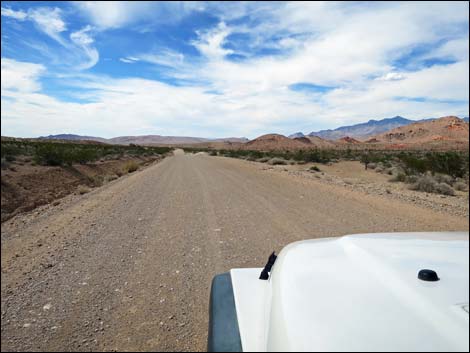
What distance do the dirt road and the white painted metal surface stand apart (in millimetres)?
1639

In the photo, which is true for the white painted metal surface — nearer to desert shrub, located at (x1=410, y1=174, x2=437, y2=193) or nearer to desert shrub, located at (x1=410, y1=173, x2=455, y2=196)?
desert shrub, located at (x1=410, y1=173, x2=455, y2=196)

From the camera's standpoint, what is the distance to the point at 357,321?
1385 millimetres

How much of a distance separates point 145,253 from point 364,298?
463cm

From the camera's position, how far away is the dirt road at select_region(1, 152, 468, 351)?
3160mm

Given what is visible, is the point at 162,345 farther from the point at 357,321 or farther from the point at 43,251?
the point at 43,251

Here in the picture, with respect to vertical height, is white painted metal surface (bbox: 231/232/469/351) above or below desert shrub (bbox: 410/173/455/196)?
above

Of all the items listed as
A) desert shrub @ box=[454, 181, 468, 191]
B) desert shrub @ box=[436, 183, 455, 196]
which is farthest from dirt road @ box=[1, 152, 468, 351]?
desert shrub @ box=[454, 181, 468, 191]

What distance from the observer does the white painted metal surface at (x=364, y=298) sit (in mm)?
1301

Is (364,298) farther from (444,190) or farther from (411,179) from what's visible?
(411,179)

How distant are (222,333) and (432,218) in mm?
7749

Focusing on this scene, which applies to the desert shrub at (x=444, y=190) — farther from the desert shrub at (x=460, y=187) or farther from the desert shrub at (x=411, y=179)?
the desert shrub at (x=460, y=187)

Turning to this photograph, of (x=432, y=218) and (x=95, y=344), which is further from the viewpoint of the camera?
(x=432, y=218)

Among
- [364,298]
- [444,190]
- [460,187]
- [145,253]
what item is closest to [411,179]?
[460,187]

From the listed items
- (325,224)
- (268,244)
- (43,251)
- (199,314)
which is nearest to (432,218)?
(325,224)
